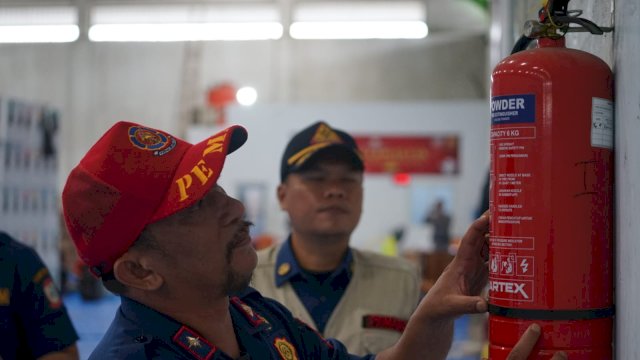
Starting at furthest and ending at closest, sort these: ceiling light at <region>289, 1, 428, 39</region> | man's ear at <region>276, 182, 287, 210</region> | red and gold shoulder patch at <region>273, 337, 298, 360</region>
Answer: ceiling light at <region>289, 1, 428, 39</region> < man's ear at <region>276, 182, 287, 210</region> < red and gold shoulder patch at <region>273, 337, 298, 360</region>

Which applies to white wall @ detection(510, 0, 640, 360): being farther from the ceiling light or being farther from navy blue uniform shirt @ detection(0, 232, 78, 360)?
the ceiling light

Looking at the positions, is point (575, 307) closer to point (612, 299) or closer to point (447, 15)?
point (612, 299)

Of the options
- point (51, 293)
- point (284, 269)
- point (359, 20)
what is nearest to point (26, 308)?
point (51, 293)

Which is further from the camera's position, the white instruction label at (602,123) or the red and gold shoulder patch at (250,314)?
the red and gold shoulder patch at (250,314)

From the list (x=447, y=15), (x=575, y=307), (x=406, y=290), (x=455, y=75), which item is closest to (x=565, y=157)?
(x=575, y=307)

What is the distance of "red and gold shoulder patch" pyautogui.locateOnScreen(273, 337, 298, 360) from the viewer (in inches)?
59.2

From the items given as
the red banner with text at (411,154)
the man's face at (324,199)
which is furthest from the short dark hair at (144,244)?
the red banner with text at (411,154)

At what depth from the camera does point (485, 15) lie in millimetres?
9430

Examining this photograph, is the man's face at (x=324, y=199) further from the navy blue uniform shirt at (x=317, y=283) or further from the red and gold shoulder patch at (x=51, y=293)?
the red and gold shoulder patch at (x=51, y=293)

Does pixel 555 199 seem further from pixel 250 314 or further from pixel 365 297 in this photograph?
pixel 365 297

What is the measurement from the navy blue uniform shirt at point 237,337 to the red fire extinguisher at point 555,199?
548 millimetres

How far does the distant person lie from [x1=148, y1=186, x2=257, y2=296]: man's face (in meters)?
7.94

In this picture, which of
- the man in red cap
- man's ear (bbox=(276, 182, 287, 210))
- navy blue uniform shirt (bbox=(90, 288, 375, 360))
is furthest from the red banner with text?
the man in red cap

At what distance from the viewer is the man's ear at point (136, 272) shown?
1.35 metres
